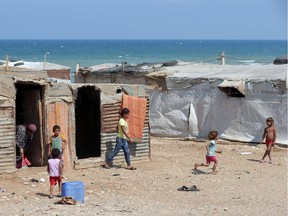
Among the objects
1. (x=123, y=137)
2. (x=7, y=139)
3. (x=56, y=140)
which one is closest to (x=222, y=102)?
(x=123, y=137)

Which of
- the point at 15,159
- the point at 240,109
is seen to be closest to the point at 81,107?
the point at 15,159

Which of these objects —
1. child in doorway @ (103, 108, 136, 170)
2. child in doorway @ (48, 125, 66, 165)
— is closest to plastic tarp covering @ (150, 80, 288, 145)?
child in doorway @ (103, 108, 136, 170)

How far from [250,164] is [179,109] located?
4.34 metres

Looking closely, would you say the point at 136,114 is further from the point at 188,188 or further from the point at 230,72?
the point at 230,72

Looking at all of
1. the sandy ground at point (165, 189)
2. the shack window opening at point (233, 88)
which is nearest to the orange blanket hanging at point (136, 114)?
the sandy ground at point (165, 189)

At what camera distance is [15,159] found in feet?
40.9

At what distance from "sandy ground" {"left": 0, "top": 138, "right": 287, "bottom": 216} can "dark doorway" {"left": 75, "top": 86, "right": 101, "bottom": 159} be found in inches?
62.1

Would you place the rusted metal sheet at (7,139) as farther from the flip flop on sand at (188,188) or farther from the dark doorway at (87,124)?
the flip flop on sand at (188,188)

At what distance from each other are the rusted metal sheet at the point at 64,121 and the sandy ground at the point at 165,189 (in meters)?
0.37

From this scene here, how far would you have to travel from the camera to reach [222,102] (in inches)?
701

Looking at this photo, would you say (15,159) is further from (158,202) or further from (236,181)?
(236,181)

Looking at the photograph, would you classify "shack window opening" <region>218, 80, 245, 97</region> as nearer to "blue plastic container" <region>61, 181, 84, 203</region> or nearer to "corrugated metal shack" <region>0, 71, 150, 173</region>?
"corrugated metal shack" <region>0, 71, 150, 173</region>

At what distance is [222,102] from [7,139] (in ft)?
23.9

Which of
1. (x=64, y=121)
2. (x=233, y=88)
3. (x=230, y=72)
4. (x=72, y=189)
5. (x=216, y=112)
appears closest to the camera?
(x=72, y=189)
